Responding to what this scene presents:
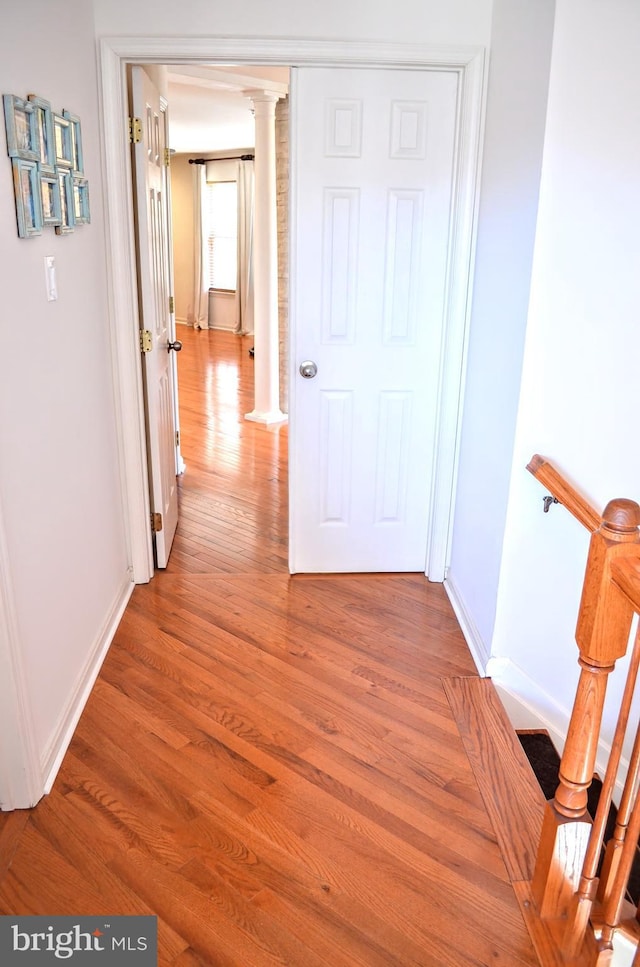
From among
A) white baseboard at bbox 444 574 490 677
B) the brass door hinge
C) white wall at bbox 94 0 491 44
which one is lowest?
white baseboard at bbox 444 574 490 677

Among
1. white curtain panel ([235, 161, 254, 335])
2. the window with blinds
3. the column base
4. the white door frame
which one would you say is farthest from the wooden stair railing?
the window with blinds

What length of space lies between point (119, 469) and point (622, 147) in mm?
2105

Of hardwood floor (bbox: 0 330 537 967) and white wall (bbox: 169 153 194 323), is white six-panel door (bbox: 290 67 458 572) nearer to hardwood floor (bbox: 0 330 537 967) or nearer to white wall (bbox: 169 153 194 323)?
hardwood floor (bbox: 0 330 537 967)

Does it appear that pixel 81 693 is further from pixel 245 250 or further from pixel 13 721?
pixel 245 250

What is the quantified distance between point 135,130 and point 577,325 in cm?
182

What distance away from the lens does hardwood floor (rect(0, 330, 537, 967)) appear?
1745mm

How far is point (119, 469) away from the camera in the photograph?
311 centimetres

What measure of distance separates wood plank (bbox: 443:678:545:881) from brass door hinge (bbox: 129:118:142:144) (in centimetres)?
232

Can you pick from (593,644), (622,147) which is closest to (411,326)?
(622,147)

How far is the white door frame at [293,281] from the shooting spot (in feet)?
9.06

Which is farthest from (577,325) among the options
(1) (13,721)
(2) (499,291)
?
(1) (13,721)

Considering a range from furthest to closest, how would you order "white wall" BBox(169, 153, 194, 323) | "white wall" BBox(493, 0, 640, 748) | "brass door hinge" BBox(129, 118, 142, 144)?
"white wall" BBox(169, 153, 194, 323), "brass door hinge" BBox(129, 118, 142, 144), "white wall" BBox(493, 0, 640, 748)

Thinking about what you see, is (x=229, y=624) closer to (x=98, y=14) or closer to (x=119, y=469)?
(x=119, y=469)

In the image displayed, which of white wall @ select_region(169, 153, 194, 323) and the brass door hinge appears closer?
the brass door hinge
